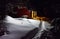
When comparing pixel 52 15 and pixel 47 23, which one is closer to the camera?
pixel 52 15

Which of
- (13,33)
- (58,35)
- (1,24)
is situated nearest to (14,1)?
(1,24)

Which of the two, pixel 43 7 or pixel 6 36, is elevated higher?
pixel 43 7

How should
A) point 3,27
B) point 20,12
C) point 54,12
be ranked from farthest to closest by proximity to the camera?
point 20,12
point 3,27
point 54,12

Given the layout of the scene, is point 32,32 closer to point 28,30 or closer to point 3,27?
point 28,30

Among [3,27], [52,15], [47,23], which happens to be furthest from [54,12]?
[3,27]

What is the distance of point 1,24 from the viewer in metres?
0.88

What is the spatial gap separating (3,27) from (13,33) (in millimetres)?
100

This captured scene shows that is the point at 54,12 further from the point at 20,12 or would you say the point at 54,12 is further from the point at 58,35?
the point at 20,12

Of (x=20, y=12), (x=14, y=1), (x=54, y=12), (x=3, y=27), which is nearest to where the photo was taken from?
(x=54, y=12)

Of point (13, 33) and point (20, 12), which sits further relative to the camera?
point (20, 12)

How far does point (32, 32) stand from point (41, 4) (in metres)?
0.17

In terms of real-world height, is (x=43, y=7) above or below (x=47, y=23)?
above

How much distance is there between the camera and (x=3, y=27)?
824 millimetres

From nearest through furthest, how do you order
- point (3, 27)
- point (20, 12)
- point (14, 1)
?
point (3, 27)
point (14, 1)
point (20, 12)
